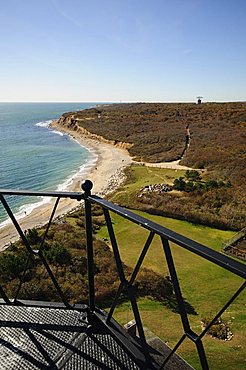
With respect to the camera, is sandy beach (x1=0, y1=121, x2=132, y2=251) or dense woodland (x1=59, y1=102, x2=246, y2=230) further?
sandy beach (x1=0, y1=121, x2=132, y2=251)

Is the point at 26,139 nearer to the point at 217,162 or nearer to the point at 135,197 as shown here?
the point at 217,162

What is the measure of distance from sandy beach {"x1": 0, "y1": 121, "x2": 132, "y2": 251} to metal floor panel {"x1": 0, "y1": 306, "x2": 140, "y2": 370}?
5.67m

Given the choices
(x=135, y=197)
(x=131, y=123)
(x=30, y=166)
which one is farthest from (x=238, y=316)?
(x=131, y=123)

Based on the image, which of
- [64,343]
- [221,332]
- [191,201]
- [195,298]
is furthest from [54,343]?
[191,201]

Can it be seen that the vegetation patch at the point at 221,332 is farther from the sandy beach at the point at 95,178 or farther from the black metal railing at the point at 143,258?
the black metal railing at the point at 143,258

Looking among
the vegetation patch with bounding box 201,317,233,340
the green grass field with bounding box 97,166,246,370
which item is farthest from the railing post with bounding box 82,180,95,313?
the vegetation patch with bounding box 201,317,233,340

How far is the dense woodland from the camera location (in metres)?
18.8

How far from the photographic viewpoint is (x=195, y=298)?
943 centimetres

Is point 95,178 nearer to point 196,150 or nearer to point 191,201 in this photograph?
point 196,150

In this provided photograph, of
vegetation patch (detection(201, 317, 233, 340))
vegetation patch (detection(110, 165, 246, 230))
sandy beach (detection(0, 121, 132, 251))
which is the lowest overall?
sandy beach (detection(0, 121, 132, 251))

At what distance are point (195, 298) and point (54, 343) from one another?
24.9ft

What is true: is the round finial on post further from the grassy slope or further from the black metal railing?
the grassy slope

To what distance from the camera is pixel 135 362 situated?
245 centimetres

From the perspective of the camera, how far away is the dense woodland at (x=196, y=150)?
18781 millimetres
